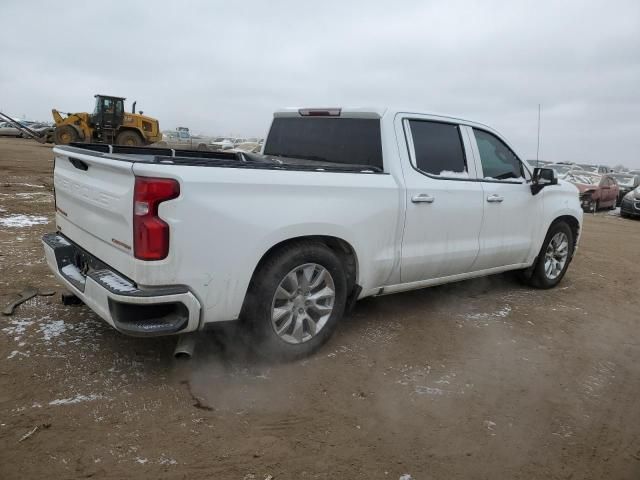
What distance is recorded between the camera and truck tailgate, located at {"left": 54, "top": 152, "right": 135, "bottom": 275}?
2926mm

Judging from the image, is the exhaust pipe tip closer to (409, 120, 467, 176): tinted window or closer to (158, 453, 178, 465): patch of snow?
(158, 453, 178, 465): patch of snow

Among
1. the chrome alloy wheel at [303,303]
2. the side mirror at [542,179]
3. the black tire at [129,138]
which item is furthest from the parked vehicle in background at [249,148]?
the black tire at [129,138]

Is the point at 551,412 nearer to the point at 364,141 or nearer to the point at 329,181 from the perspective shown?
the point at 329,181

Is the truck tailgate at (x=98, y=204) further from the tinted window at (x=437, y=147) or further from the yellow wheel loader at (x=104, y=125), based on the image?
the yellow wheel loader at (x=104, y=125)

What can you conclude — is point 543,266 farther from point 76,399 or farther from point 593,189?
point 593,189

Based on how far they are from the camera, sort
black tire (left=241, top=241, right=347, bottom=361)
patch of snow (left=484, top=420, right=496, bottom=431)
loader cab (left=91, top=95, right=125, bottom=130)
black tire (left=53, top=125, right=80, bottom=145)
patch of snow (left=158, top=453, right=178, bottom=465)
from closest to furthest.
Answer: patch of snow (left=158, top=453, right=178, bottom=465)
patch of snow (left=484, top=420, right=496, bottom=431)
black tire (left=241, top=241, right=347, bottom=361)
black tire (left=53, top=125, right=80, bottom=145)
loader cab (left=91, top=95, right=125, bottom=130)

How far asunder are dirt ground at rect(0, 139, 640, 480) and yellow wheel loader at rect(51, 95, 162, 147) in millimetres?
23270

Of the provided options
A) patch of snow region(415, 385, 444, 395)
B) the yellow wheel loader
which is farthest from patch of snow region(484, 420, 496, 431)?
the yellow wheel loader

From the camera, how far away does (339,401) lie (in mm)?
3203

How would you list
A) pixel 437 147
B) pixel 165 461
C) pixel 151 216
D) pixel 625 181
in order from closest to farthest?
pixel 165 461 < pixel 151 216 < pixel 437 147 < pixel 625 181

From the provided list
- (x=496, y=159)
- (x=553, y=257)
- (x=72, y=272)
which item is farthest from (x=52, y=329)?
(x=553, y=257)

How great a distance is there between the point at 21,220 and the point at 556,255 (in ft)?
24.3

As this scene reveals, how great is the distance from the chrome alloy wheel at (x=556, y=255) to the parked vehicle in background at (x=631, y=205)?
12611 mm

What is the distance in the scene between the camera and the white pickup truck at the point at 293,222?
290cm
